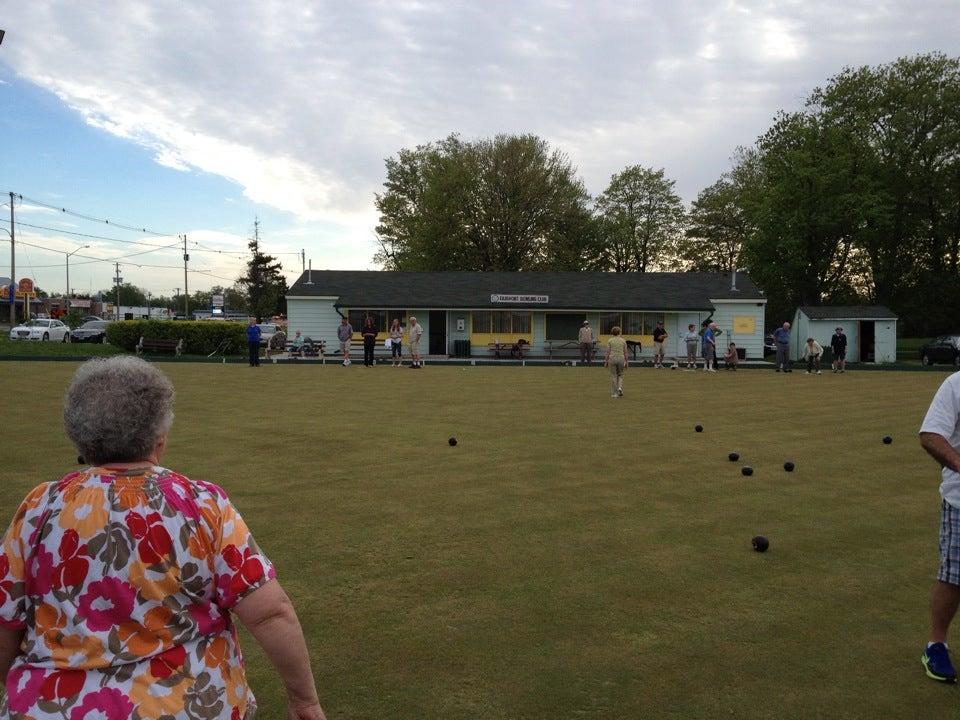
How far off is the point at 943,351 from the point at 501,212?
99.4 ft

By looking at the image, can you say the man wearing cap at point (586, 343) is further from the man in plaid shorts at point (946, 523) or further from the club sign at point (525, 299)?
the man in plaid shorts at point (946, 523)

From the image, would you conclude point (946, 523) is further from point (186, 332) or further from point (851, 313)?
point (851, 313)

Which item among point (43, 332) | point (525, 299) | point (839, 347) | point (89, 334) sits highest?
point (525, 299)

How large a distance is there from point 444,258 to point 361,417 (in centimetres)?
4284

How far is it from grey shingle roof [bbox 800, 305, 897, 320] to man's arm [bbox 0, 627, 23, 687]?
129 feet

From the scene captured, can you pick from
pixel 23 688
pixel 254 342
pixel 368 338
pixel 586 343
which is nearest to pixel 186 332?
pixel 254 342

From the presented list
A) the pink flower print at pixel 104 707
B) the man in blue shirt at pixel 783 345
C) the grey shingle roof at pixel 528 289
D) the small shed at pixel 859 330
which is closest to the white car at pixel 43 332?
the grey shingle roof at pixel 528 289

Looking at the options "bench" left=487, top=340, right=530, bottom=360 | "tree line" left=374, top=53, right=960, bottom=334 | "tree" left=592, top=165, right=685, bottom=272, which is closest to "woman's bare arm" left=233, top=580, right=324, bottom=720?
"bench" left=487, top=340, right=530, bottom=360

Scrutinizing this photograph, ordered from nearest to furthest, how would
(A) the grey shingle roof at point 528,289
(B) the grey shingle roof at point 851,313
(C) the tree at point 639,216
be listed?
(B) the grey shingle roof at point 851,313
(A) the grey shingle roof at point 528,289
(C) the tree at point 639,216

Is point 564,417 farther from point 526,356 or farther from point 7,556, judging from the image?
point 526,356

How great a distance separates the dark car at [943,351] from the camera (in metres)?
34.4

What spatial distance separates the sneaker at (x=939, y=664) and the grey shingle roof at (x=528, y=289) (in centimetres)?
3528

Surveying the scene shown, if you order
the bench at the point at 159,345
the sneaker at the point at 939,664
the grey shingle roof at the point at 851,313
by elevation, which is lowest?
the sneaker at the point at 939,664

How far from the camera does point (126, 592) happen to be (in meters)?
1.92
